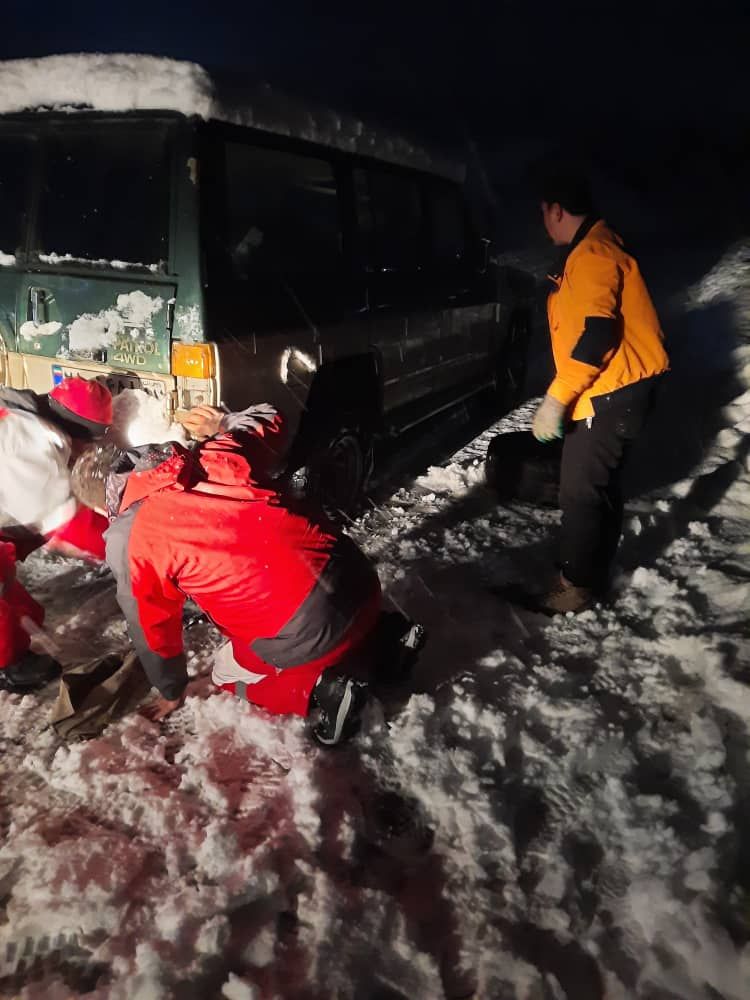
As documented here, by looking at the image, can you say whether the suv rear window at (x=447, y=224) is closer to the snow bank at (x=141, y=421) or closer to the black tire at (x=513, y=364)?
the black tire at (x=513, y=364)

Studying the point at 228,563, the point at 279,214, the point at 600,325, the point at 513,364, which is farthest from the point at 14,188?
the point at 513,364

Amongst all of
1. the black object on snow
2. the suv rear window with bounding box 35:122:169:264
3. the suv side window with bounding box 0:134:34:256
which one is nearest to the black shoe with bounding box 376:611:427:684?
the suv rear window with bounding box 35:122:169:264

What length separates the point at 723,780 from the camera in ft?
7.19

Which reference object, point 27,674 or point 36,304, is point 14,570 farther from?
point 36,304

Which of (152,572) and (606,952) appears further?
(152,572)

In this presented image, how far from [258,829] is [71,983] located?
62 cm

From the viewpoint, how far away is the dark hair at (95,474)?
218 cm

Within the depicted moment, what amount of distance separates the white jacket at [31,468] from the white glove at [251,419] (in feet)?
2.14

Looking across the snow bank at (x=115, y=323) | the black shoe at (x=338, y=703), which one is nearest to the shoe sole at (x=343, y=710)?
the black shoe at (x=338, y=703)

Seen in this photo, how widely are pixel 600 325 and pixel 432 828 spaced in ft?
6.61

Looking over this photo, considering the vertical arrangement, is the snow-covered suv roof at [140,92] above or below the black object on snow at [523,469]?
above

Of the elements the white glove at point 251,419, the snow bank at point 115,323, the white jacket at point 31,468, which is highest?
the snow bank at point 115,323

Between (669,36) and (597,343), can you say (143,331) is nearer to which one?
(597,343)

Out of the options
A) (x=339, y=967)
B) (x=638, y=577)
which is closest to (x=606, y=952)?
(x=339, y=967)
